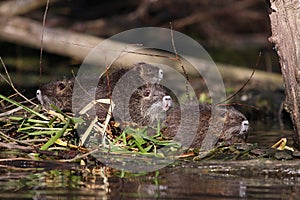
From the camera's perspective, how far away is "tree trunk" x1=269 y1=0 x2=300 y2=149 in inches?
219

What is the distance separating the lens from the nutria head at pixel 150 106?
20.0 feet

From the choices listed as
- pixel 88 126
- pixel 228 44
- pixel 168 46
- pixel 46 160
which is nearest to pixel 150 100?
pixel 88 126

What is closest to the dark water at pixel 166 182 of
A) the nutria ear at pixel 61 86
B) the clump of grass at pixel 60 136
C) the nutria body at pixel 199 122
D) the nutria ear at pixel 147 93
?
the clump of grass at pixel 60 136

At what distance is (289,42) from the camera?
5.61 meters

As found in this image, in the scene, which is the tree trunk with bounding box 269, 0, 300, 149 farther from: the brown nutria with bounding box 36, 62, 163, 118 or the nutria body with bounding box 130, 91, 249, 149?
the brown nutria with bounding box 36, 62, 163, 118

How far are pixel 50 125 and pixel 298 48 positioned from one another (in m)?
2.03

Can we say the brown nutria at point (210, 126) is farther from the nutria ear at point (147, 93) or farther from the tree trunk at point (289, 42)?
the tree trunk at point (289, 42)

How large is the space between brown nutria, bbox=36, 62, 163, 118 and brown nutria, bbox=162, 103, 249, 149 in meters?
0.57

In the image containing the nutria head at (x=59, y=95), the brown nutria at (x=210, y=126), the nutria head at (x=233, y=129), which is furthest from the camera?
the nutria head at (x=59, y=95)

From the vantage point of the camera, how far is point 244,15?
52.4 ft

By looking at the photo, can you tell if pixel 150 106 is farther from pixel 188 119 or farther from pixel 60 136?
pixel 60 136

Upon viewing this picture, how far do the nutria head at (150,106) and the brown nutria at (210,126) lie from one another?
0.08 metres

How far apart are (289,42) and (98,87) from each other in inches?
68.9

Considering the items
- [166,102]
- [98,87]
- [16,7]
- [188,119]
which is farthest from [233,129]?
[16,7]
